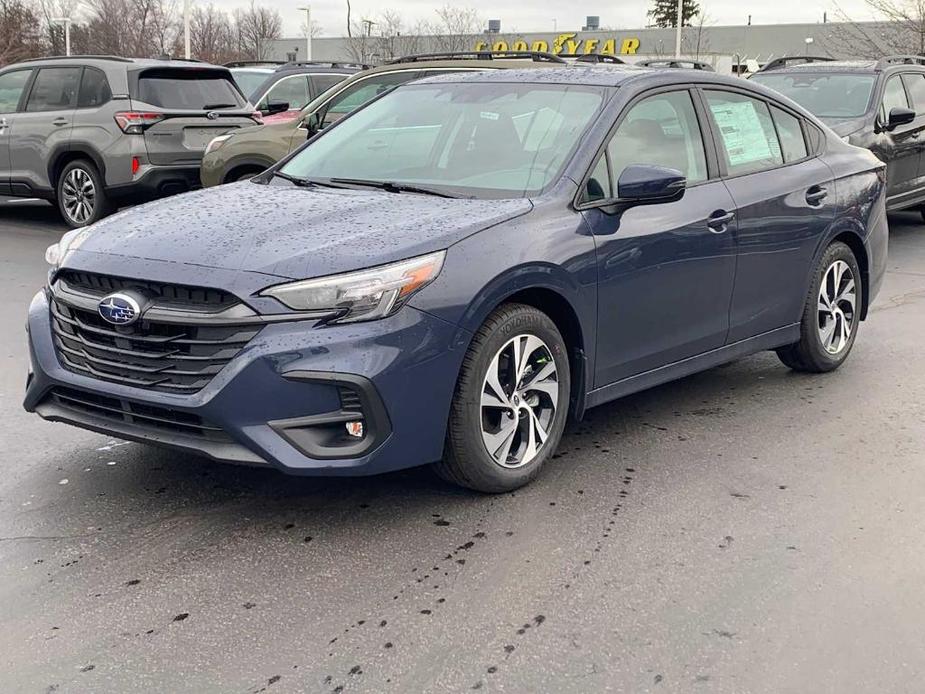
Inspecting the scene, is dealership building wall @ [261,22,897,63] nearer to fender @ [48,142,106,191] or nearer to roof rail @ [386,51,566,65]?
fender @ [48,142,106,191]

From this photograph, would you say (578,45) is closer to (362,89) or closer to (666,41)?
(666,41)

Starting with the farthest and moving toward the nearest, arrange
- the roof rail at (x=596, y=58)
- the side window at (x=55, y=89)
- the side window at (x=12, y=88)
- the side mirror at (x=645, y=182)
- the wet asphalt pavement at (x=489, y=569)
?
the side window at (x=12, y=88) < the side window at (x=55, y=89) < the roof rail at (x=596, y=58) < the side mirror at (x=645, y=182) < the wet asphalt pavement at (x=489, y=569)

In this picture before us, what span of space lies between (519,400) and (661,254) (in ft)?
3.36

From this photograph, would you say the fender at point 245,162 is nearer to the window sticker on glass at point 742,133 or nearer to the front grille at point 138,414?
the window sticker on glass at point 742,133

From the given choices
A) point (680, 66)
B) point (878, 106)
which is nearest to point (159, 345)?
point (680, 66)

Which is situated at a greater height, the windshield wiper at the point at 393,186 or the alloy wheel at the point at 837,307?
the windshield wiper at the point at 393,186

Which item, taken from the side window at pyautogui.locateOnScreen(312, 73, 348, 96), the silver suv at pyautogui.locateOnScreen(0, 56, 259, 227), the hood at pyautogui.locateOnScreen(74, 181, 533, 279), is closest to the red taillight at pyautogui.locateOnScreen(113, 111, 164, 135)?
the silver suv at pyautogui.locateOnScreen(0, 56, 259, 227)

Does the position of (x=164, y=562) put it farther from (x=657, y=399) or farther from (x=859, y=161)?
(x=859, y=161)

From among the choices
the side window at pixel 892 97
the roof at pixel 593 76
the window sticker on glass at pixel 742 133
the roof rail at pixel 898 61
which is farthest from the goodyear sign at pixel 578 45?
the roof at pixel 593 76

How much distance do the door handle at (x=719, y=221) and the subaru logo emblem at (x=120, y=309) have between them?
264 cm

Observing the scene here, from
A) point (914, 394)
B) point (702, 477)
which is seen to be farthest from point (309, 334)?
point (914, 394)

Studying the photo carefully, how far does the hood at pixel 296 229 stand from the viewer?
3830 mm

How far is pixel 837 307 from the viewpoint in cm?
625

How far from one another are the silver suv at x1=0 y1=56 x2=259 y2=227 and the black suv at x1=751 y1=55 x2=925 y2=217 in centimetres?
594
